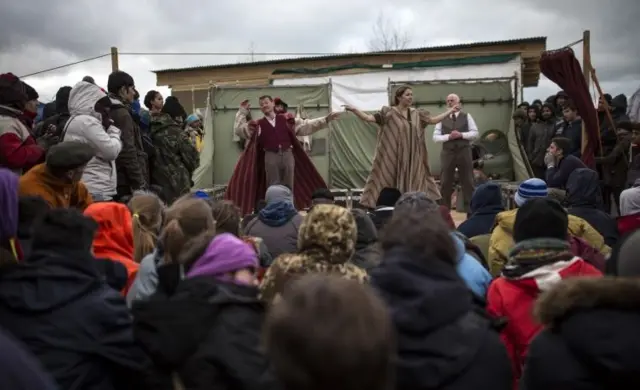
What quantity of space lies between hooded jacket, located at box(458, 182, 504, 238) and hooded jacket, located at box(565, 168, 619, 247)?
55 centimetres

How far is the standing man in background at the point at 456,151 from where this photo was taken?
26.9 ft

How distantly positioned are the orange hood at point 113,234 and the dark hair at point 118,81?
2545 mm

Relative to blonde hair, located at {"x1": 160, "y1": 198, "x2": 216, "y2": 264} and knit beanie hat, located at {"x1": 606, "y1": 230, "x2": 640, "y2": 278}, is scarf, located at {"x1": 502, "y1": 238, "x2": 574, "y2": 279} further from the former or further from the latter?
blonde hair, located at {"x1": 160, "y1": 198, "x2": 216, "y2": 264}

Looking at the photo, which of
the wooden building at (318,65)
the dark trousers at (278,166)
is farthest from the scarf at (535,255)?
the wooden building at (318,65)

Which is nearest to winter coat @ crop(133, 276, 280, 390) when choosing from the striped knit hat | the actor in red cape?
the striped knit hat

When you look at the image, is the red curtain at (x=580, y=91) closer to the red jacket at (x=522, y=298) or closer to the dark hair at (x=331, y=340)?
the red jacket at (x=522, y=298)

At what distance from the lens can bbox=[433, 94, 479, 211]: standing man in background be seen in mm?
8211

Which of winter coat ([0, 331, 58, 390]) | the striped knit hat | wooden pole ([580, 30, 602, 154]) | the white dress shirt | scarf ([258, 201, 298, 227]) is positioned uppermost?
wooden pole ([580, 30, 602, 154])

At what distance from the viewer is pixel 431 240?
1954 millimetres

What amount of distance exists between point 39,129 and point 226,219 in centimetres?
323

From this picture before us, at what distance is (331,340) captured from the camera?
1.13 m

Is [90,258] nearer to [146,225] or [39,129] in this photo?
[146,225]

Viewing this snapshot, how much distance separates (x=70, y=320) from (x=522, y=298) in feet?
5.21

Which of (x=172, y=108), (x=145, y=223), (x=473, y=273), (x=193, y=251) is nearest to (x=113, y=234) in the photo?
(x=145, y=223)
